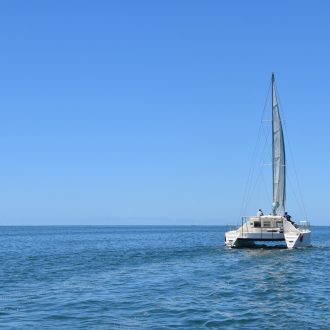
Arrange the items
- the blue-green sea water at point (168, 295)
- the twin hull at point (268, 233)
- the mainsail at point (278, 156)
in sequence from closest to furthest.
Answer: the blue-green sea water at point (168, 295), the twin hull at point (268, 233), the mainsail at point (278, 156)

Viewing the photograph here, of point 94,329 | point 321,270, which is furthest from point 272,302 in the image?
point 321,270

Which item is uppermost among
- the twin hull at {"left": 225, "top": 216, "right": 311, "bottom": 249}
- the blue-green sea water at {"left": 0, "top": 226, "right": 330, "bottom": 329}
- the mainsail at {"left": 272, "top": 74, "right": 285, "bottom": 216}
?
the mainsail at {"left": 272, "top": 74, "right": 285, "bottom": 216}

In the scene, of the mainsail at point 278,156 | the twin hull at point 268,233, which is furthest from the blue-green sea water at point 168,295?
the mainsail at point 278,156

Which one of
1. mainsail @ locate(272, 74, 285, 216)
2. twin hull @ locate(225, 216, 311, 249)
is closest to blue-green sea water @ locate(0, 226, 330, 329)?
twin hull @ locate(225, 216, 311, 249)

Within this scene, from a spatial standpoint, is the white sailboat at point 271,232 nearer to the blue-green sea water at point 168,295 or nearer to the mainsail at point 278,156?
the mainsail at point 278,156

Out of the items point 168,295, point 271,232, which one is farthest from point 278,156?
point 168,295

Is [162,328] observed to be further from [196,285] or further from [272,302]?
[196,285]

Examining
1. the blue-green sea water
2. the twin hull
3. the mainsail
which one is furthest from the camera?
the mainsail

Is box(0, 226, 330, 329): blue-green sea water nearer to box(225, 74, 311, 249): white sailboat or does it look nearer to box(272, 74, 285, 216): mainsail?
box(225, 74, 311, 249): white sailboat

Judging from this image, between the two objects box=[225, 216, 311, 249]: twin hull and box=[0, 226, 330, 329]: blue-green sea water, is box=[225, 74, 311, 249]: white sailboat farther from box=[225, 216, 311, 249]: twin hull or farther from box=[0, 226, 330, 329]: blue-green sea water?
box=[0, 226, 330, 329]: blue-green sea water

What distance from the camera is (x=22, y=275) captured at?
124 ft

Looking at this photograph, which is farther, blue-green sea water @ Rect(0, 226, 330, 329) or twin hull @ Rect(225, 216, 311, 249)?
twin hull @ Rect(225, 216, 311, 249)

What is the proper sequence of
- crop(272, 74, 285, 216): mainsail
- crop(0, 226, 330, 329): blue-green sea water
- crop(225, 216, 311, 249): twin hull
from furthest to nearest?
crop(272, 74, 285, 216): mainsail → crop(225, 216, 311, 249): twin hull → crop(0, 226, 330, 329): blue-green sea water

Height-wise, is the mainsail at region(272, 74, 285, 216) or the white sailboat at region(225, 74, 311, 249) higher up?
the mainsail at region(272, 74, 285, 216)
